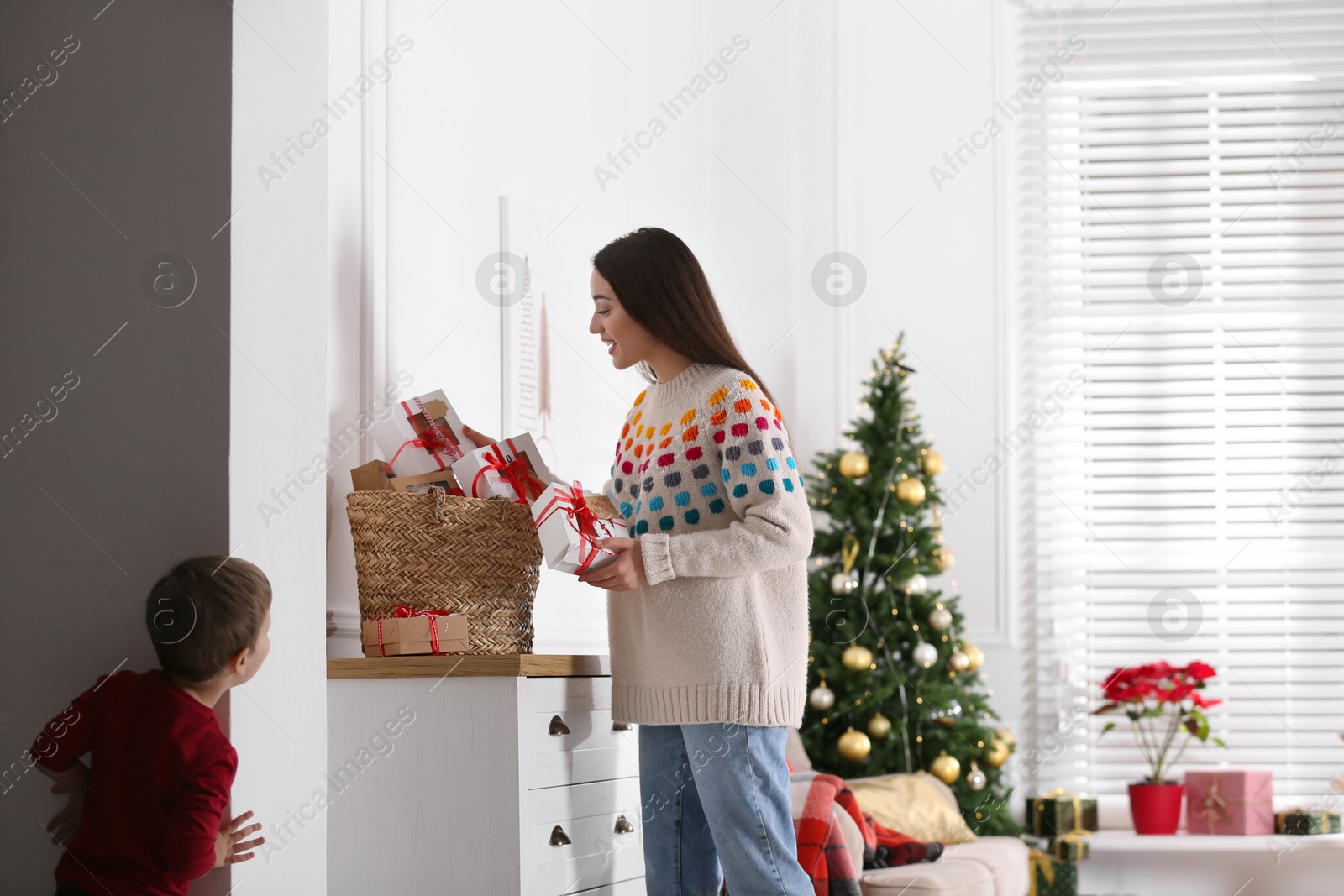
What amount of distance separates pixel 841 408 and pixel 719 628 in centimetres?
322

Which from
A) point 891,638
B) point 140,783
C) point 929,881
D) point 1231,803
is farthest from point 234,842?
point 1231,803

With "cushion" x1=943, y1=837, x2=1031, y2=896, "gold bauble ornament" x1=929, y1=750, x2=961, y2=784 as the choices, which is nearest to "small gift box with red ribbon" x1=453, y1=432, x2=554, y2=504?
"cushion" x1=943, y1=837, x2=1031, y2=896

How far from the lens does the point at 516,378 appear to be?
3.35 m

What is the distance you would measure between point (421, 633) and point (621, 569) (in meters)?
0.45

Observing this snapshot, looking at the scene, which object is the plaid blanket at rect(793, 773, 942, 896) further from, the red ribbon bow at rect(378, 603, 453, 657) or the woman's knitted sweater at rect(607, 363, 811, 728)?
the red ribbon bow at rect(378, 603, 453, 657)

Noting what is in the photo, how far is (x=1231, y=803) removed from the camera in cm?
442

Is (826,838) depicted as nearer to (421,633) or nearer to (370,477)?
(421,633)

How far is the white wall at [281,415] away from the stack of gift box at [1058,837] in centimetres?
309

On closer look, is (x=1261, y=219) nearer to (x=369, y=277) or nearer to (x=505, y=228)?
(x=505, y=228)

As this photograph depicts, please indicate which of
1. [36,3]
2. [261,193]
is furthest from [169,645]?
[36,3]

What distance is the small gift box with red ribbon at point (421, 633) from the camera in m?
2.21

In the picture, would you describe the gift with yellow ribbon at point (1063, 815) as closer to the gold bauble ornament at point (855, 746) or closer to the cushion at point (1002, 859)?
the cushion at point (1002, 859)

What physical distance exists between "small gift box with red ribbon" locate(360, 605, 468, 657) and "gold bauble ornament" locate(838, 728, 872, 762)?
7.28ft

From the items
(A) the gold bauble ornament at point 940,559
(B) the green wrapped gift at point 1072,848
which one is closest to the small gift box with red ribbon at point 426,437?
(A) the gold bauble ornament at point 940,559
